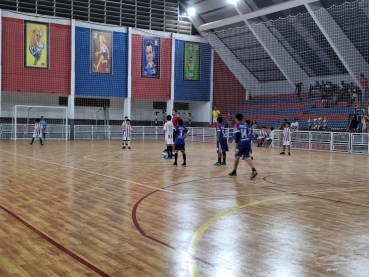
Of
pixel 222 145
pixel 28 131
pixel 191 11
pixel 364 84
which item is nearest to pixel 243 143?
pixel 222 145

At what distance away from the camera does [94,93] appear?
30.6 metres

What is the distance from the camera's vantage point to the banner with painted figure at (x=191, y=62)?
33.9 meters

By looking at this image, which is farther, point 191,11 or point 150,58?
point 191,11

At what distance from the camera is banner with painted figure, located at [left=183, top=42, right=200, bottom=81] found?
111ft

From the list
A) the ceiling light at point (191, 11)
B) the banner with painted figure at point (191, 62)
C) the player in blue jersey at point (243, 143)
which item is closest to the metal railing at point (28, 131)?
the banner with painted figure at point (191, 62)

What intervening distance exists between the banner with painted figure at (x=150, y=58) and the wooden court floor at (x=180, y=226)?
22639 mm

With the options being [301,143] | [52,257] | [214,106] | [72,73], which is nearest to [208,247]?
[52,257]

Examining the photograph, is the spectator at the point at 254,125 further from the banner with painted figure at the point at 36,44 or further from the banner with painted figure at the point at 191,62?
the banner with painted figure at the point at 36,44

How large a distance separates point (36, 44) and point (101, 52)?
4.45 meters

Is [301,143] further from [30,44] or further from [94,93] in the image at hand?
[30,44]

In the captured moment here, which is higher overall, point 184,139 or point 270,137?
point 184,139

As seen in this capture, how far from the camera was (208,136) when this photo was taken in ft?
101

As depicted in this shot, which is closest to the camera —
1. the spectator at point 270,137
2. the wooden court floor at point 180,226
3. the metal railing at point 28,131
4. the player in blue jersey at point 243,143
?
the wooden court floor at point 180,226

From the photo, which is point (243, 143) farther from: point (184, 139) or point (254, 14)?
point (254, 14)
